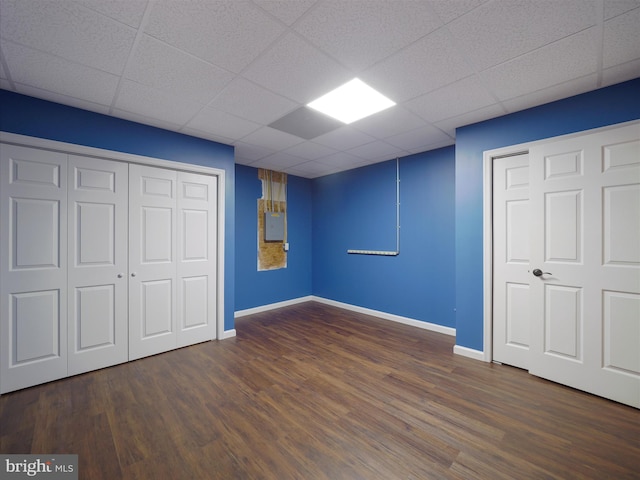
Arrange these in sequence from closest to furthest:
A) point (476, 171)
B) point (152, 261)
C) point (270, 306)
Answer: point (476, 171) → point (152, 261) → point (270, 306)

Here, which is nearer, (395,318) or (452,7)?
(452,7)

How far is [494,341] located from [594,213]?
61.5 inches

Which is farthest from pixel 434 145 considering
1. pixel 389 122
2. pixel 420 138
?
pixel 389 122

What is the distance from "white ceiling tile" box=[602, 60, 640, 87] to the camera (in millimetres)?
2037

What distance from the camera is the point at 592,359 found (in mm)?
2332

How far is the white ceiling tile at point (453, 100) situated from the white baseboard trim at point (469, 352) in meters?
2.62

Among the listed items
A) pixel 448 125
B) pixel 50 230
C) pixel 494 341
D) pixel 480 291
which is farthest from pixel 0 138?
pixel 494 341

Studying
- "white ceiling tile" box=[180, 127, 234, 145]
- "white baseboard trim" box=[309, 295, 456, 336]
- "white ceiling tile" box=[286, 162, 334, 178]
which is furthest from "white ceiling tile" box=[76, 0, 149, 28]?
"white baseboard trim" box=[309, 295, 456, 336]

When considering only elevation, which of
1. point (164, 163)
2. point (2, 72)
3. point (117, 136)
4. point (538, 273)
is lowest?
point (538, 273)

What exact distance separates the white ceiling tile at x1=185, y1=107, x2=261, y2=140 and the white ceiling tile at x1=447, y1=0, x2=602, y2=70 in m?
2.18

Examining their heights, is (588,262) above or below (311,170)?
below

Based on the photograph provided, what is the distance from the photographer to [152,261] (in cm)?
320

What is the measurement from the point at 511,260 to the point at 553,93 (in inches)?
63.5

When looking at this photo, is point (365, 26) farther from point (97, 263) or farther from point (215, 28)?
point (97, 263)
